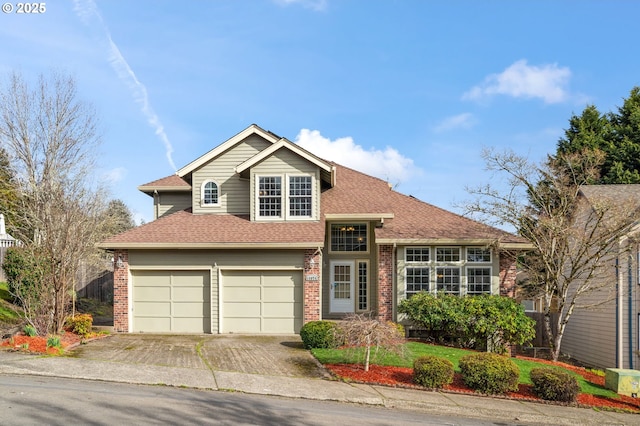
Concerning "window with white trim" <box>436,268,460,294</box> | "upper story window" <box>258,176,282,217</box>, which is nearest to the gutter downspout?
"window with white trim" <box>436,268,460,294</box>

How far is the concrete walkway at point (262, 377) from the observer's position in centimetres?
1077

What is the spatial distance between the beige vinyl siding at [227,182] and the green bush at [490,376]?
35.7 ft

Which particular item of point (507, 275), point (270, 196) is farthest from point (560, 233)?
point (270, 196)

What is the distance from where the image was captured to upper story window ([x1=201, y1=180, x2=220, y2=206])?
2041cm

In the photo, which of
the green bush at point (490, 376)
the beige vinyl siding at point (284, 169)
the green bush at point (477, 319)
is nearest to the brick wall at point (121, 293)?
the beige vinyl siding at point (284, 169)

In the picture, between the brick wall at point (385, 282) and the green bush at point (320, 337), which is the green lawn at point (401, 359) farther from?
the brick wall at point (385, 282)

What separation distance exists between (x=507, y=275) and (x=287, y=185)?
338 inches

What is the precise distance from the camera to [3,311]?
62.8ft

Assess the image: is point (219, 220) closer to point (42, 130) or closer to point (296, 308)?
point (296, 308)

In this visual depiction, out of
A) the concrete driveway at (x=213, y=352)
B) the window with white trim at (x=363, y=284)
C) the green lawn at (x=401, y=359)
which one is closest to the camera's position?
the concrete driveway at (x=213, y=352)

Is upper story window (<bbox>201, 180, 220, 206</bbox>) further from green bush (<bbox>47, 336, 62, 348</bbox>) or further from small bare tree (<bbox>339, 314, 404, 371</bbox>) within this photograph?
small bare tree (<bbox>339, 314, 404, 371</bbox>)

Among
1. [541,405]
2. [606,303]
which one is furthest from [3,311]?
[606,303]

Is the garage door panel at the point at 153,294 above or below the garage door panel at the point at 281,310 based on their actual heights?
above

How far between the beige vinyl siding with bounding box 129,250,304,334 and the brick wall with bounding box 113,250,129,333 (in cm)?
24
